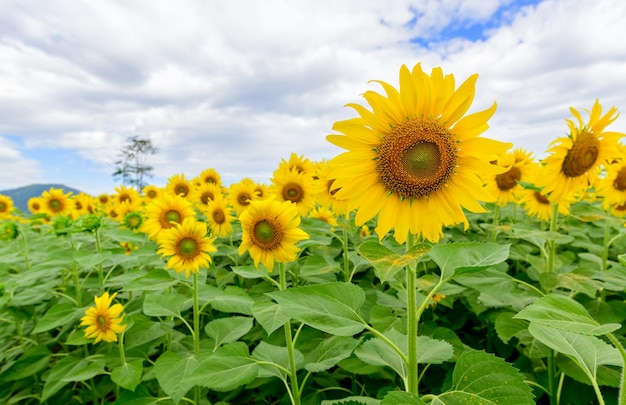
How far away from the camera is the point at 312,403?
260 centimetres

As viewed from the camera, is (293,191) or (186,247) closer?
(186,247)

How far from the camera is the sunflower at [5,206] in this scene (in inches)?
292

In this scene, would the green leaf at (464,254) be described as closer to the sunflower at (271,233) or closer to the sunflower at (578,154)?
the sunflower at (271,233)

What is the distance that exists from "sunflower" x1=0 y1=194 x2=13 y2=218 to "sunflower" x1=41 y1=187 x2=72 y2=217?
1.02 metres

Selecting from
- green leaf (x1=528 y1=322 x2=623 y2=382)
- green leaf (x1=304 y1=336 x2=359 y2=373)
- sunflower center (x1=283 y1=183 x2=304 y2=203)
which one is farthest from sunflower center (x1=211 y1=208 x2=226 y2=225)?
green leaf (x1=528 y1=322 x2=623 y2=382)

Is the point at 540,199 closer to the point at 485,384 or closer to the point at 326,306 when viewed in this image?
the point at 485,384

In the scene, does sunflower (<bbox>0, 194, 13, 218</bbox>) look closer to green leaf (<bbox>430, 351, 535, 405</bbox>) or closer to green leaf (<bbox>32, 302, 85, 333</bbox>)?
green leaf (<bbox>32, 302, 85, 333</bbox>)

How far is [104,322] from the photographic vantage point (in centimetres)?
282

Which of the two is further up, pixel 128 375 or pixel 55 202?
pixel 55 202

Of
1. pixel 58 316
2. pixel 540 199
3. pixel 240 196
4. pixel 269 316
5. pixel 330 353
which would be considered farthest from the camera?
pixel 240 196

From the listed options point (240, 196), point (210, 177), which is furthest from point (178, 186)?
point (240, 196)

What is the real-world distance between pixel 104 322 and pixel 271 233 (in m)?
1.37

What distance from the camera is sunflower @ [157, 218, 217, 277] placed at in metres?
2.86

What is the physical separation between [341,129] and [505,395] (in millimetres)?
1105
